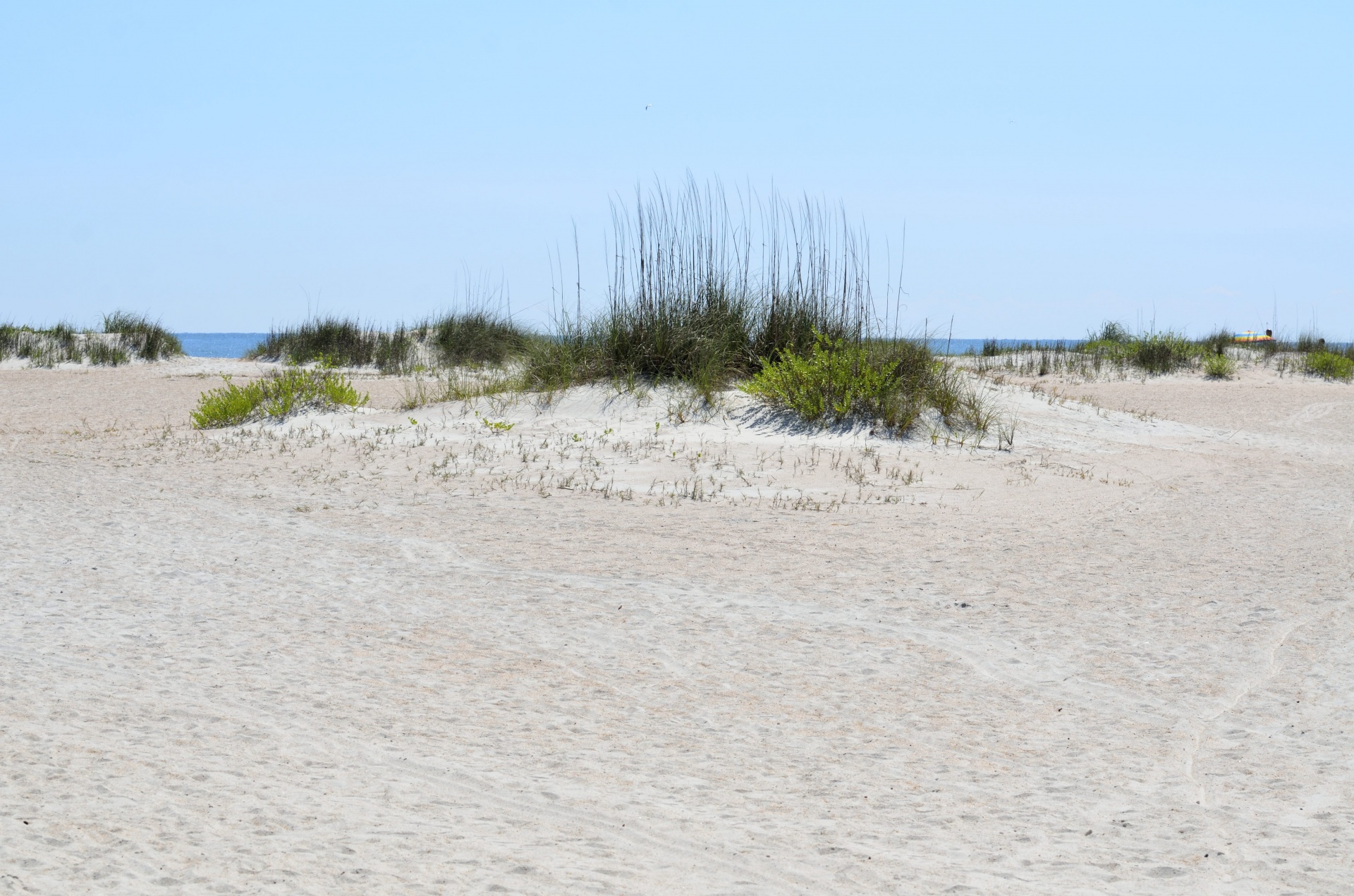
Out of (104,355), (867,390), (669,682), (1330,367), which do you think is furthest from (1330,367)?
(104,355)

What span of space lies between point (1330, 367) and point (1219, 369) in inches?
86.7

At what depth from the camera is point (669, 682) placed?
13.3ft

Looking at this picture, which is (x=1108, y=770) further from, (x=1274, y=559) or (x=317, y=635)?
(x=1274, y=559)

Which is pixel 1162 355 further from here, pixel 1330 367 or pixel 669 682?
pixel 669 682

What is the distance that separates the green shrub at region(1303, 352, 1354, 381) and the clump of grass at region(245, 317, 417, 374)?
15.0 metres

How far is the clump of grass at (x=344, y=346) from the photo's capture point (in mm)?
20656

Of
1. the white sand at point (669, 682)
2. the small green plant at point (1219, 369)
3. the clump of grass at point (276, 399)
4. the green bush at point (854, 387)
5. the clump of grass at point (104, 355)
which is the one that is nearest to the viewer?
the white sand at point (669, 682)

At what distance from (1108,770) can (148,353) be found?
21.6m

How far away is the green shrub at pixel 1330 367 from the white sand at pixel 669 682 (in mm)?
12197

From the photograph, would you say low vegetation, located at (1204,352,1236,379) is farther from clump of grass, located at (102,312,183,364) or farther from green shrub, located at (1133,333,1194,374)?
clump of grass, located at (102,312,183,364)

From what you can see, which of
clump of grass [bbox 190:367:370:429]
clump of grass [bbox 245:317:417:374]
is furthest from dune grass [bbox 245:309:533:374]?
clump of grass [bbox 190:367:370:429]

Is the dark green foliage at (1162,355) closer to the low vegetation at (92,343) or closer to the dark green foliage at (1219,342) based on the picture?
the dark green foliage at (1219,342)

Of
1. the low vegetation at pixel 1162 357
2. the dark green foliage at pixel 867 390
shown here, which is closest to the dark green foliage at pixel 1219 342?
the low vegetation at pixel 1162 357

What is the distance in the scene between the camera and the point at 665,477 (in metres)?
8.40
